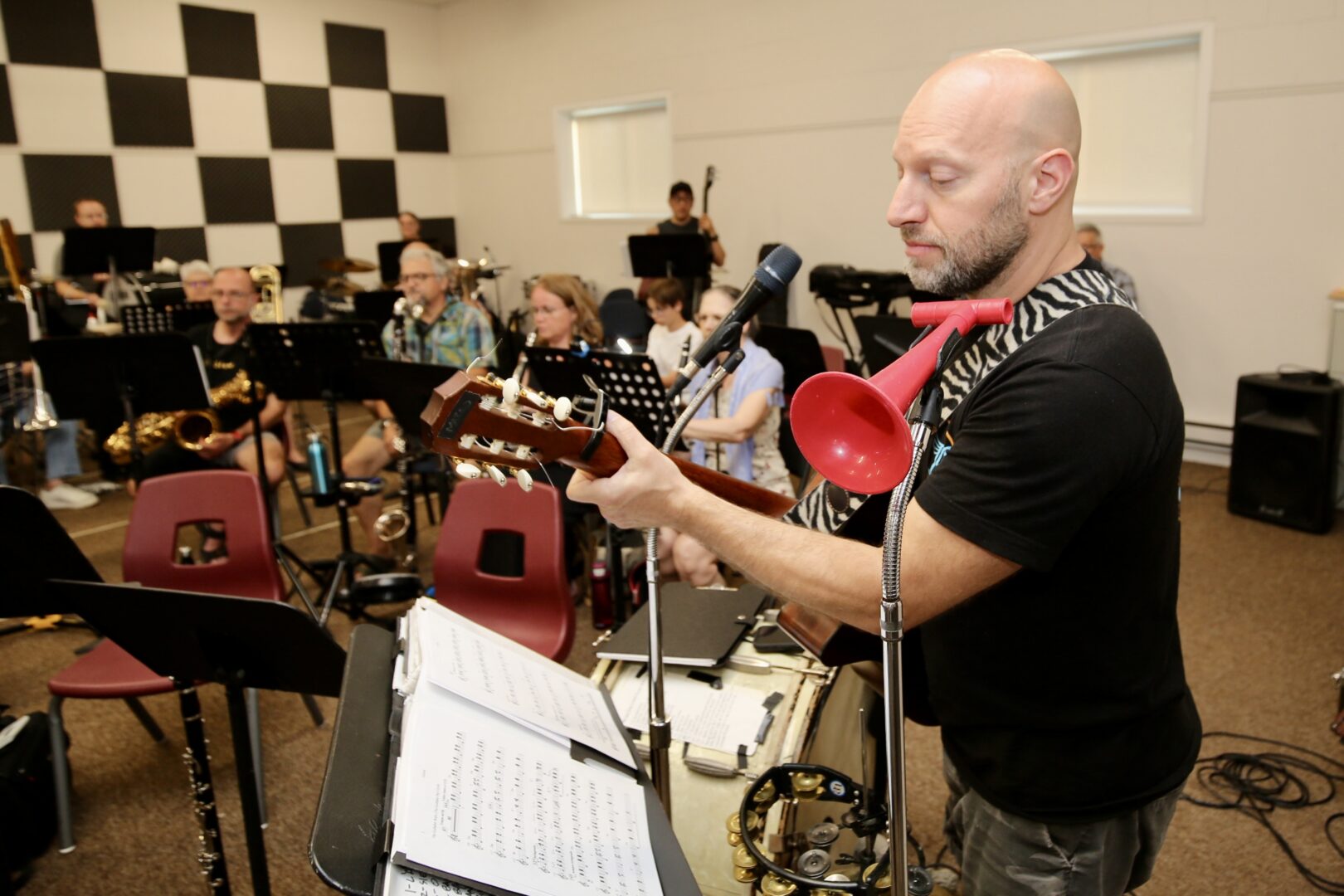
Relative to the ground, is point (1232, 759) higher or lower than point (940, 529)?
lower

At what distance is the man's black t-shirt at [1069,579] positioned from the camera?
42.1 inches

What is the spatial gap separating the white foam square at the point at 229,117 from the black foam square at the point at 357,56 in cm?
90

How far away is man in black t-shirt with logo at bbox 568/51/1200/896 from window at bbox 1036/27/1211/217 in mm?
5186

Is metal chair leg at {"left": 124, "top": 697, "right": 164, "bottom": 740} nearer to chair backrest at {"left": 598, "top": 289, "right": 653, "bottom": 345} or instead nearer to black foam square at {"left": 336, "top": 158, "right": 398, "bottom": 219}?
chair backrest at {"left": 598, "top": 289, "right": 653, "bottom": 345}

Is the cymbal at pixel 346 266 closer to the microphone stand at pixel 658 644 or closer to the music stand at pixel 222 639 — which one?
the music stand at pixel 222 639

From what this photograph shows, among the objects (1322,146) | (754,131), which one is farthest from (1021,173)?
(754,131)

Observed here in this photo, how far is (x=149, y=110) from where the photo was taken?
8641mm

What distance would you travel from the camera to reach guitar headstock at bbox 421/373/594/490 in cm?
106

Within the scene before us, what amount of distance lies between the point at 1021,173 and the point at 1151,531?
0.48m

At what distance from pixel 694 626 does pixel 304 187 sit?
8961 millimetres

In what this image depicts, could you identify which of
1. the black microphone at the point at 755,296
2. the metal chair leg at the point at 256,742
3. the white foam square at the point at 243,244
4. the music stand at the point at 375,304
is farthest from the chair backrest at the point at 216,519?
the white foam square at the point at 243,244

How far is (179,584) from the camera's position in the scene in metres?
3.12

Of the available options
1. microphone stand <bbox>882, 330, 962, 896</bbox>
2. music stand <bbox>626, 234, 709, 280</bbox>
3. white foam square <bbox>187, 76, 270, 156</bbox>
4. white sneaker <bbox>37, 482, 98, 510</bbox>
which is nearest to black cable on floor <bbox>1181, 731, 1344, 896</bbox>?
microphone stand <bbox>882, 330, 962, 896</bbox>

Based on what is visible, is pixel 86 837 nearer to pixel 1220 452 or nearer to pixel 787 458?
pixel 787 458
